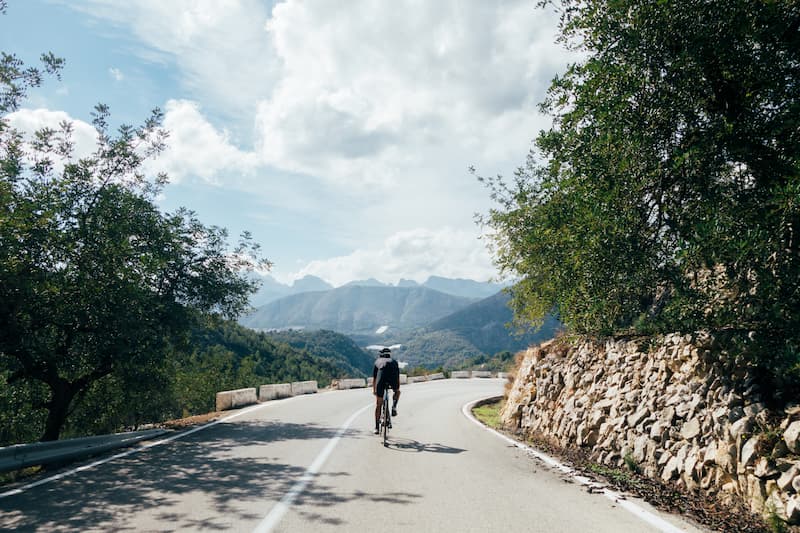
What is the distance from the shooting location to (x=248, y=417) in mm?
14109

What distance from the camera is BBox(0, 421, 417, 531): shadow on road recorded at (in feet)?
15.3

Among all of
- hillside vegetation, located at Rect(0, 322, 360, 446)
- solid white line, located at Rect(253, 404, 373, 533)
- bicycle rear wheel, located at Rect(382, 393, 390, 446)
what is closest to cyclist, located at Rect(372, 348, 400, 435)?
bicycle rear wheel, located at Rect(382, 393, 390, 446)

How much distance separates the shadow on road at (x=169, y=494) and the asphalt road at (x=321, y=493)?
15mm

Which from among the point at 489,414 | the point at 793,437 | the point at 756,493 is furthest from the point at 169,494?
the point at 489,414

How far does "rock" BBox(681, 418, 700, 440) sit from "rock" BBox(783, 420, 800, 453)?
1291 millimetres

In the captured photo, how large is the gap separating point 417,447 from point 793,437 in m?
6.18

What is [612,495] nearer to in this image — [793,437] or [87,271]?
[793,437]

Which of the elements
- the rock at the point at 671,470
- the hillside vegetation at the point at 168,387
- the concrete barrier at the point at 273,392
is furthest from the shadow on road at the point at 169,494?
the concrete barrier at the point at 273,392

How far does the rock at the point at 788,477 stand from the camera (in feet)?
14.6

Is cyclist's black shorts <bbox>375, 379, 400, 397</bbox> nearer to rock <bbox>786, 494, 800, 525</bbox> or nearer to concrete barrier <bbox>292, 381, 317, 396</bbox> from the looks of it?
rock <bbox>786, 494, 800, 525</bbox>

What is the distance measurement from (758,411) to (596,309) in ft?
7.46

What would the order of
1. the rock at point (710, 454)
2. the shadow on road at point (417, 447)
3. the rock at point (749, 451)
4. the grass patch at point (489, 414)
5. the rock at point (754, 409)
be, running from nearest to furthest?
the rock at point (749, 451)
the rock at point (754, 409)
the rock at point (710, 454)
the shadow on road at point (417, 447)
the grass patch at point (489, 414)

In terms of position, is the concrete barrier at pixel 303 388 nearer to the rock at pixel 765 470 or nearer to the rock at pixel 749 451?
the rock at pixel 749 451

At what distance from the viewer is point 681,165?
23.7 feet
